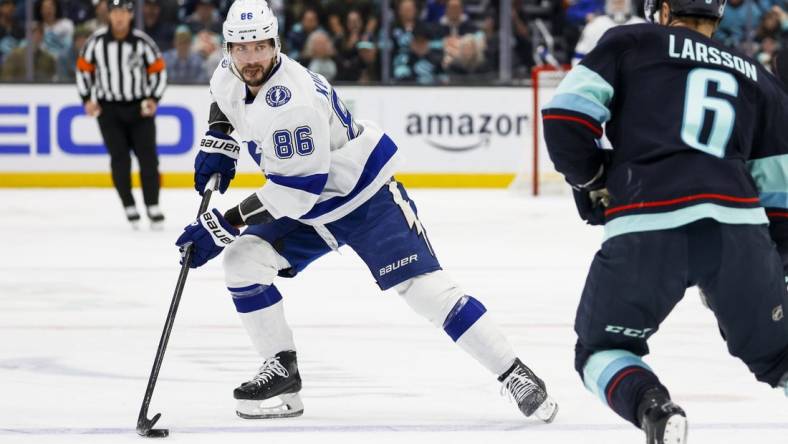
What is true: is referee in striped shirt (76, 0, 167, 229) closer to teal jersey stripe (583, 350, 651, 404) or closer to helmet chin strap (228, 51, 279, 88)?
helmet chin strap (228, 51, 279, 88)

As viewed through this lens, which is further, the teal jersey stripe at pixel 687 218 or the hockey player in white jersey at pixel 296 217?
the hockey player in white jersey at pixel 296 217

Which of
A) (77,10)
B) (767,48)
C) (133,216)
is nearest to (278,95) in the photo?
(133,216)

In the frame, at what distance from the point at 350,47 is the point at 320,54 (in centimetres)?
23

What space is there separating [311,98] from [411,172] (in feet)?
23.3

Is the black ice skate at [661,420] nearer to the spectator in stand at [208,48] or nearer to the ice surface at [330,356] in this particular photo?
the ice surface at [330,356]

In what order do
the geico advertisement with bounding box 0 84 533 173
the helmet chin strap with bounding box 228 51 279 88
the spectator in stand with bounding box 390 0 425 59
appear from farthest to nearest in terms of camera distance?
the spectator in stand with bounding box 390 0 425 59, the geico advertisement with bounding box 0 84 533 173, the helmet chin strap with bounding box 228 51 279 88

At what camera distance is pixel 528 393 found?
10.5ft

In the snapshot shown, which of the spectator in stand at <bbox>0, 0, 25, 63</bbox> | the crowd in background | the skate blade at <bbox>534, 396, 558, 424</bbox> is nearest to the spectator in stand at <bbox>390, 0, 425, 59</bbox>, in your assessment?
the crowd in background

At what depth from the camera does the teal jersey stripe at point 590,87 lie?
242cm

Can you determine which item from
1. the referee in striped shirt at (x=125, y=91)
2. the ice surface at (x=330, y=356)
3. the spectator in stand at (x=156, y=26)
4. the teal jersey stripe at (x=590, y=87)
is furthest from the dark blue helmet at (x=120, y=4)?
the teal jersey stripe at (x=590, y=87)

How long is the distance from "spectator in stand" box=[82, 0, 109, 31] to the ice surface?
138 inches

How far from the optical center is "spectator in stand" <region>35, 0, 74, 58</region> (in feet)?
33.8

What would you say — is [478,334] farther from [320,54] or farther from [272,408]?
[320,54]

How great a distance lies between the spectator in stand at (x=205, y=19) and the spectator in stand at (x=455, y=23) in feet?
5.49
